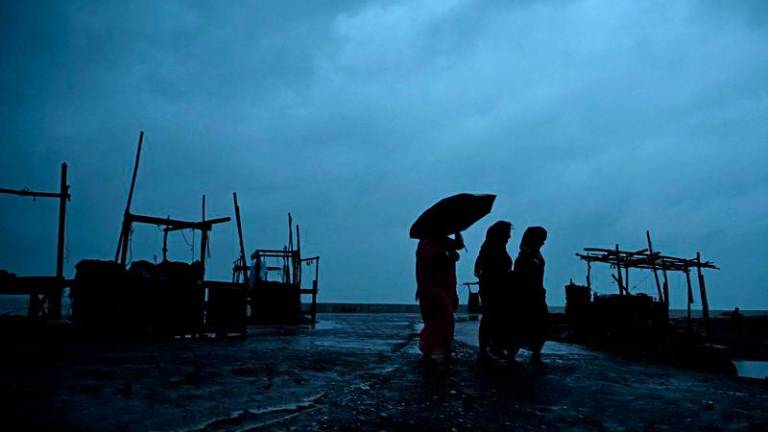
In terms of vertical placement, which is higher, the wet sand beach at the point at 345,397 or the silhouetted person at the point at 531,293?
the silhouetted person at the point at 531,293

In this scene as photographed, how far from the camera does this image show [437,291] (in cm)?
581

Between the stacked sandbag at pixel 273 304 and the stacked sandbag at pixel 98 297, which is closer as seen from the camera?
the stacked sandbag at pixel 98 297

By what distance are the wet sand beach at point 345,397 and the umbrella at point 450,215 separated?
1.70m

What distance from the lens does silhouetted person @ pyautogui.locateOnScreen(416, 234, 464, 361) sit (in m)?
5.70

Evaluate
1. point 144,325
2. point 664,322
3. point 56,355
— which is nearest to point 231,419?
point 56,355

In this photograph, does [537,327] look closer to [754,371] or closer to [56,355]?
[56,355]

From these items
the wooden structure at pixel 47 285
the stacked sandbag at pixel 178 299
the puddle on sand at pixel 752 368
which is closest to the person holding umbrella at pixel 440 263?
the stacked sandbag at pixel 178 299

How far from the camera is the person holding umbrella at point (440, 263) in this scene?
5703 millimetres

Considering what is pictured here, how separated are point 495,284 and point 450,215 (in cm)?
102

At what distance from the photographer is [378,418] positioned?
2498 mm

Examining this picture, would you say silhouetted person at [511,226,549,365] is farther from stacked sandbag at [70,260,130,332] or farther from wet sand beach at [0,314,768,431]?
Answer: stacked sandbag at [70,260,130,332]

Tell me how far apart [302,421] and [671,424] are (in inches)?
81.7

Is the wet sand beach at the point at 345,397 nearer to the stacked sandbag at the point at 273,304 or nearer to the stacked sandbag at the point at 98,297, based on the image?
the stacked sandbag at the point at 98,297

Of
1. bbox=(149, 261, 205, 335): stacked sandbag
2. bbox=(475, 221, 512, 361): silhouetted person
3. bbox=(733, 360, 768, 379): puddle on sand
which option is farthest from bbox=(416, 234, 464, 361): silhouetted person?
bbox=(733, 360, 768, 379): puddle on sand
